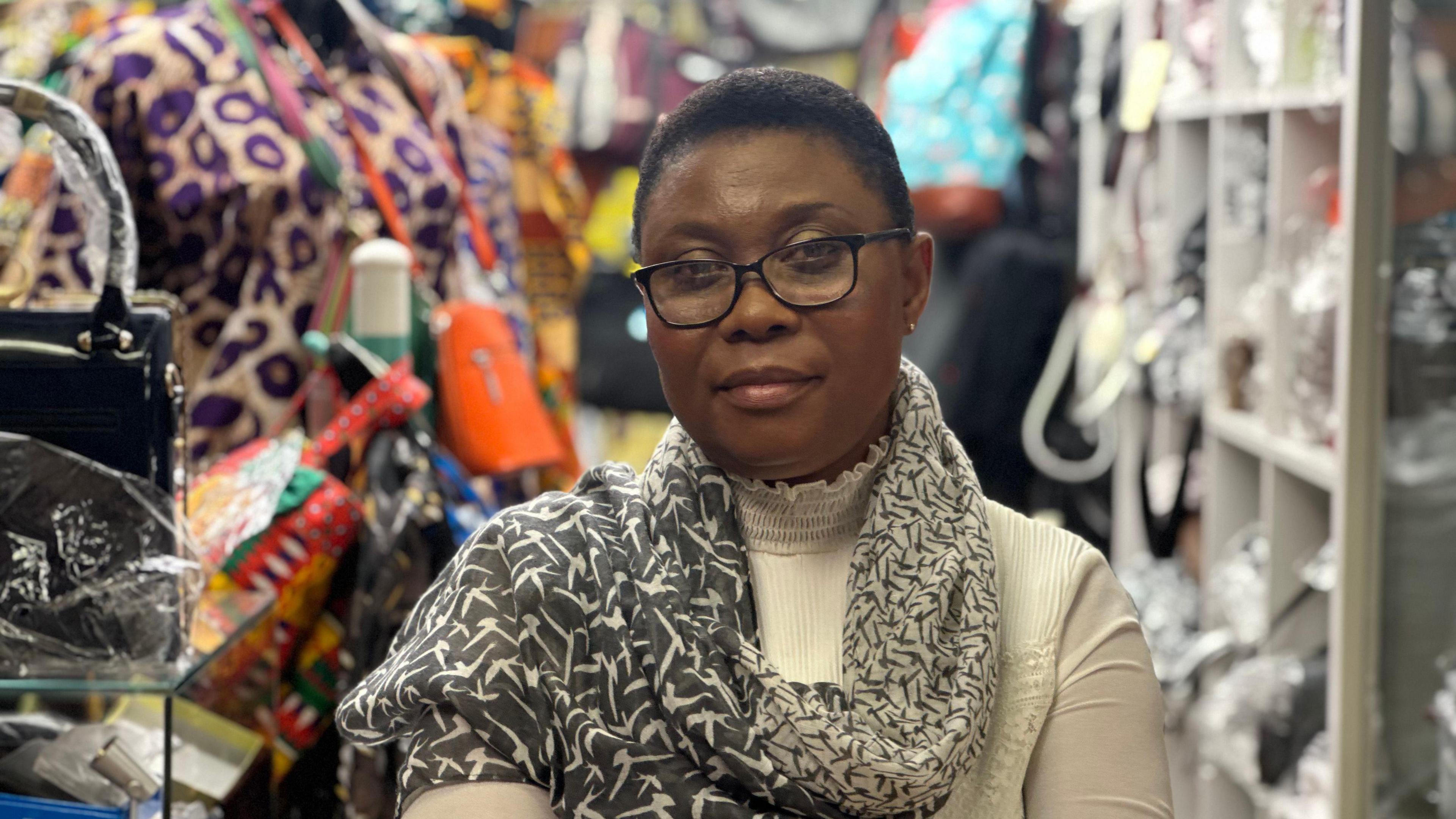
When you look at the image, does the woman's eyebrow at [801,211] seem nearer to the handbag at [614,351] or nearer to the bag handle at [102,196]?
the bag handle at [102,196]

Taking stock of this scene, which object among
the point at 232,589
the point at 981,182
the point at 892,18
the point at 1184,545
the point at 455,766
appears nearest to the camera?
the point at 455,766

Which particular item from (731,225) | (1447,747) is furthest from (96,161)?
(1447,747)

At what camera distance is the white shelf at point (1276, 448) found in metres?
1.92

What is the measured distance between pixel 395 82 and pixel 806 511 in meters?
1.27

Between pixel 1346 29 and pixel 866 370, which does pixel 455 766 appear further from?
pixel 1346 29

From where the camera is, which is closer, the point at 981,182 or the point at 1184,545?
the point at 1184,545

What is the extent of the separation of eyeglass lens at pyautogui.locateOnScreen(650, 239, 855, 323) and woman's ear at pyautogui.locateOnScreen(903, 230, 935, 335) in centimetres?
7

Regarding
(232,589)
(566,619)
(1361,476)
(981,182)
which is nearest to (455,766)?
(566,619)

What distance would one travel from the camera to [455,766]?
84 centimetres

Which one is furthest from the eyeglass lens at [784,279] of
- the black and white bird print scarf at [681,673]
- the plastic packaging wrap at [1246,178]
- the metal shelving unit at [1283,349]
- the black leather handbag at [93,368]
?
the plastic packaging wrap at [1246,178]

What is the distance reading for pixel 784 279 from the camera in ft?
2.91

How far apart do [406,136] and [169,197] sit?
368 mm

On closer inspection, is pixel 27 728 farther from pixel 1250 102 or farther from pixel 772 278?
pixel 1250 102

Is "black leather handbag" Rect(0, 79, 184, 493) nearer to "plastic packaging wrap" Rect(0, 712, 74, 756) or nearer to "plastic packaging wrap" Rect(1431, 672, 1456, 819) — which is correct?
"plastic packaging wrap" Rect(0, 712, 74, 756)
